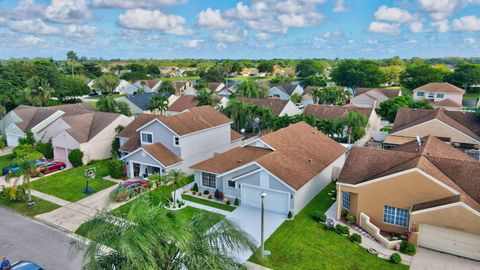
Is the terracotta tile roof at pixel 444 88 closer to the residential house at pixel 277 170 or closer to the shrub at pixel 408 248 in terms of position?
the residential house at pixel 277 170

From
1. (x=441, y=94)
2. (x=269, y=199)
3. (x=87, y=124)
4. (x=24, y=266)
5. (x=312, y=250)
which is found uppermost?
(x=441, y=94)

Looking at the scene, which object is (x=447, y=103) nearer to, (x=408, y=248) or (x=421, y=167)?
(x=421, y=167)

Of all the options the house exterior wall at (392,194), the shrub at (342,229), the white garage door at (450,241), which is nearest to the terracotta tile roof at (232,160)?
the house exterior wall at (392,194)

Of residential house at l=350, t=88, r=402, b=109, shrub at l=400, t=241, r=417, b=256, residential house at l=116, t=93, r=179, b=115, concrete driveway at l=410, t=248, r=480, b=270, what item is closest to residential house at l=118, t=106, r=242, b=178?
shrub at l=400, t=241, r=417, b=256

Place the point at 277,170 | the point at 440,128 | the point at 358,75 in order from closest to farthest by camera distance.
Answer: the point at 277,170
the point at 440,128
the point at 358,75

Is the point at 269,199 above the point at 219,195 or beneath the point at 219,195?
above

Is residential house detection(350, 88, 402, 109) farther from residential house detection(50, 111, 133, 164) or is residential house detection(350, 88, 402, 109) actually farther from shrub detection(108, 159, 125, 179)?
shrub detection(108, 159, 125, 179)

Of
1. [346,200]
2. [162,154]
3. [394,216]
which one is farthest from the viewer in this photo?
[162,154]

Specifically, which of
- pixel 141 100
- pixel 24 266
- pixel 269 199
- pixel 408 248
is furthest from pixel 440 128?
pixel 141 100

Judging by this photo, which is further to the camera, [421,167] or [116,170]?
[116,170]
